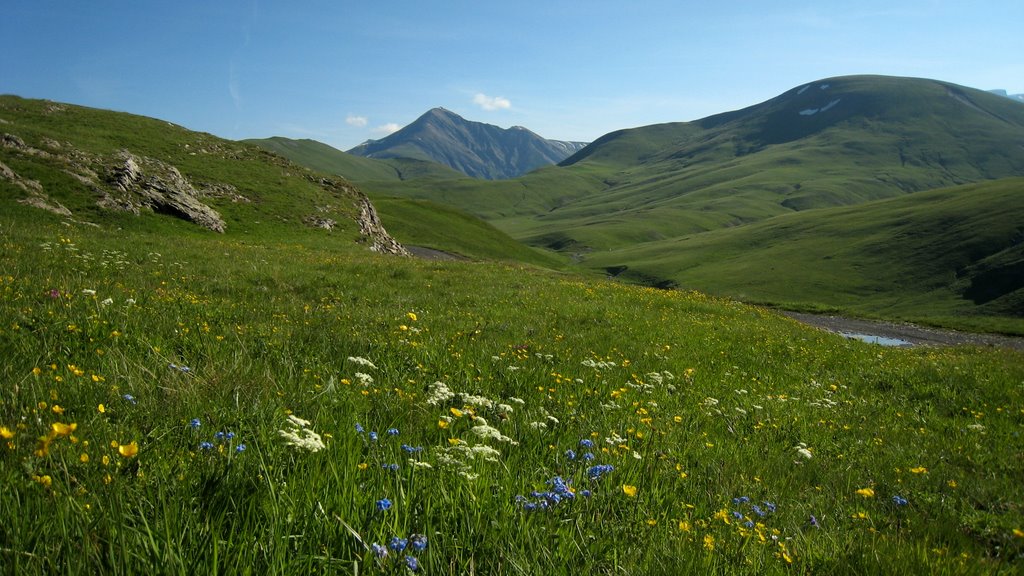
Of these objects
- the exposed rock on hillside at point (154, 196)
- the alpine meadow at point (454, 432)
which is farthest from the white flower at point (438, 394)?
the exposed rock on hillside at point (154, 196)

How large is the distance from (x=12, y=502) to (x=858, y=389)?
15.4 metres

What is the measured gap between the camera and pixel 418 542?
2475 mm

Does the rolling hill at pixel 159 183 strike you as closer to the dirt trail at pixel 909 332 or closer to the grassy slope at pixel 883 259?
the dirt trail at pixel 909 332

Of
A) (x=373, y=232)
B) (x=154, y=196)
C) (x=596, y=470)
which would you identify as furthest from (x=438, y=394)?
(x=373, y=232)

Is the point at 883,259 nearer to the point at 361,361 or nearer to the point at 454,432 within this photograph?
the point at 361,361

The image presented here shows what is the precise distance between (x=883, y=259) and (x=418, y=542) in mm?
131834

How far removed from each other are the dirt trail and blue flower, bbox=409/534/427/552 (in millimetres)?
44636

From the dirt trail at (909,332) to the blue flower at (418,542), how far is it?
44.6m

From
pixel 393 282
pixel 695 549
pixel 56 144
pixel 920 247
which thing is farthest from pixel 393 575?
pixel 920 247

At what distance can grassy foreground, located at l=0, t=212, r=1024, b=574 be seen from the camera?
102 inches

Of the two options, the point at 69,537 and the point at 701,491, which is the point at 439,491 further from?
the point at 701,491

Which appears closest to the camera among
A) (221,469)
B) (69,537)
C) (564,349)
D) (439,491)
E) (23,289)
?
(69,537)

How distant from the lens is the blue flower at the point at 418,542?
245cm

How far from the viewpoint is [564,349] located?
455 inches
